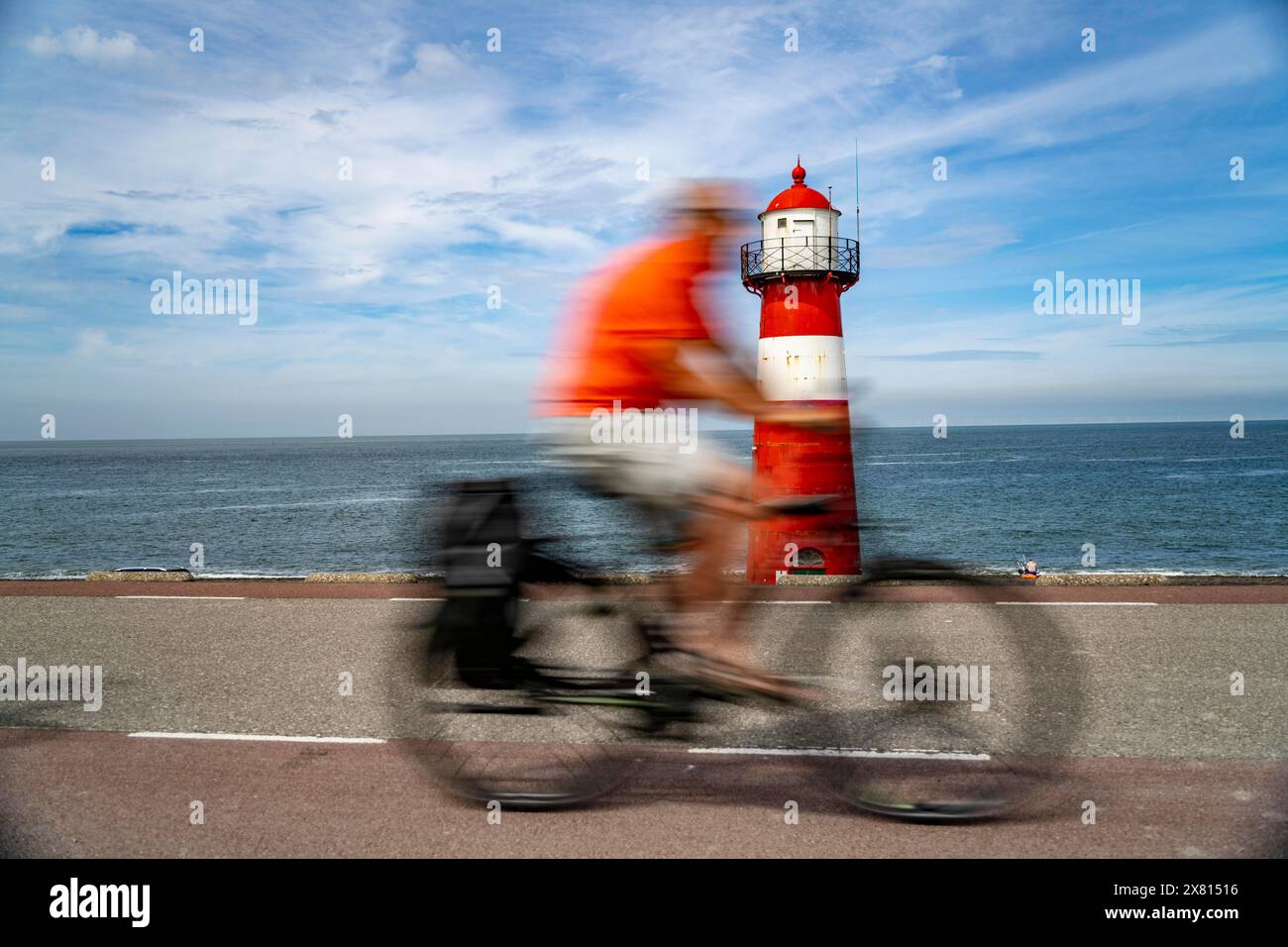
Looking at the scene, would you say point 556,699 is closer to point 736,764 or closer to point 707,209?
point 736,764

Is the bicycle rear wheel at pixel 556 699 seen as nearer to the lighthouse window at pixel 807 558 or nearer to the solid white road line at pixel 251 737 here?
the lighthouse window at pixel 807 558

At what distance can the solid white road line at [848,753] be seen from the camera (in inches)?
175

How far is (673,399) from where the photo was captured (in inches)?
151

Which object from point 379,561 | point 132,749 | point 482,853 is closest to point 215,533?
point 379,561

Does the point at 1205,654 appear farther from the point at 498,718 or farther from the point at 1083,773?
the point at 498,718

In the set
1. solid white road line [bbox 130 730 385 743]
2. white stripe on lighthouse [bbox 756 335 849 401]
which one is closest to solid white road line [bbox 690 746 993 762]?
solid white road line [bbox 130 730 385 743]

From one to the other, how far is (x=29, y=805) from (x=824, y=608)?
12.0 feet

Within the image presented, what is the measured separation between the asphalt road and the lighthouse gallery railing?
9640mm

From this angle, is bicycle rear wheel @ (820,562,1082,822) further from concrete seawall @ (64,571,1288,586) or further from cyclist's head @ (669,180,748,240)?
concrete seawall @ (64,571,1288,586)

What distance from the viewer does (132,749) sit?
4.93 meters

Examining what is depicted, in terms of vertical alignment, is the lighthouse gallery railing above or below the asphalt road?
above

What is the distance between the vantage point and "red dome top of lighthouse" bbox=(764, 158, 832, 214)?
596 inches

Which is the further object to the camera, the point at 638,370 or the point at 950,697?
the point at 950,697

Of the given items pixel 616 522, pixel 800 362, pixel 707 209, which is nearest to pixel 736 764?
pixel 616 522
